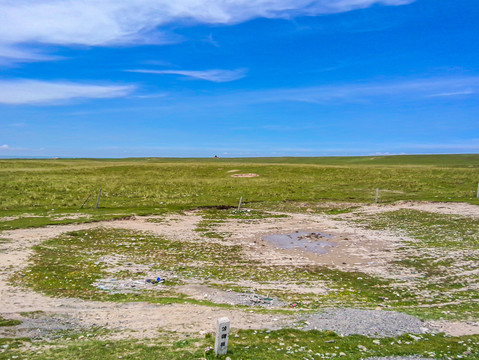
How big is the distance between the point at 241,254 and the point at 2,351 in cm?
1477

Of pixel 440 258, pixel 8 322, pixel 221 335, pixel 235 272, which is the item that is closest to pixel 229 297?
pixel 235 272

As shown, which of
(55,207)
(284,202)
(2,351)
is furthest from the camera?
(284,202)

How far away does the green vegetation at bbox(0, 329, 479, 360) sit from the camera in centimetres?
923

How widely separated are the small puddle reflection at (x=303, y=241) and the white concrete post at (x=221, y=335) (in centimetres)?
1523

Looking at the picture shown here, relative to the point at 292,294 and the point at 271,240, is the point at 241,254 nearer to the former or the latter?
the point at 271,240

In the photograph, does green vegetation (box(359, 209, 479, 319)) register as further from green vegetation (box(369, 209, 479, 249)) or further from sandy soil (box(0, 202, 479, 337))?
sandy soil (box(0, 202, 479, 337))

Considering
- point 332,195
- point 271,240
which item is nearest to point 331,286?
point 271,240

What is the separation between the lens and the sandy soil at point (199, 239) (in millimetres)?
11773

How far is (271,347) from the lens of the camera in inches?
386

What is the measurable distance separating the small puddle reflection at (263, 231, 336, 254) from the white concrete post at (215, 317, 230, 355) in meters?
15.2

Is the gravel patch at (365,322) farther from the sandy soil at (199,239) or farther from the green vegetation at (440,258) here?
the green vegetation at (440,258)

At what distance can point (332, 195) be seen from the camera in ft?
173

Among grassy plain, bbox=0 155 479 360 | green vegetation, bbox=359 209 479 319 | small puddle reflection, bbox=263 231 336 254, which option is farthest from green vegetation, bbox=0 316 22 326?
small puddle reflection, bbox=263 231 336 254

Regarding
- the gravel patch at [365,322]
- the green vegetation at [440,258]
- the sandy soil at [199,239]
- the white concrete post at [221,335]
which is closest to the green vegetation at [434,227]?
the green vegetation at [440,258]
